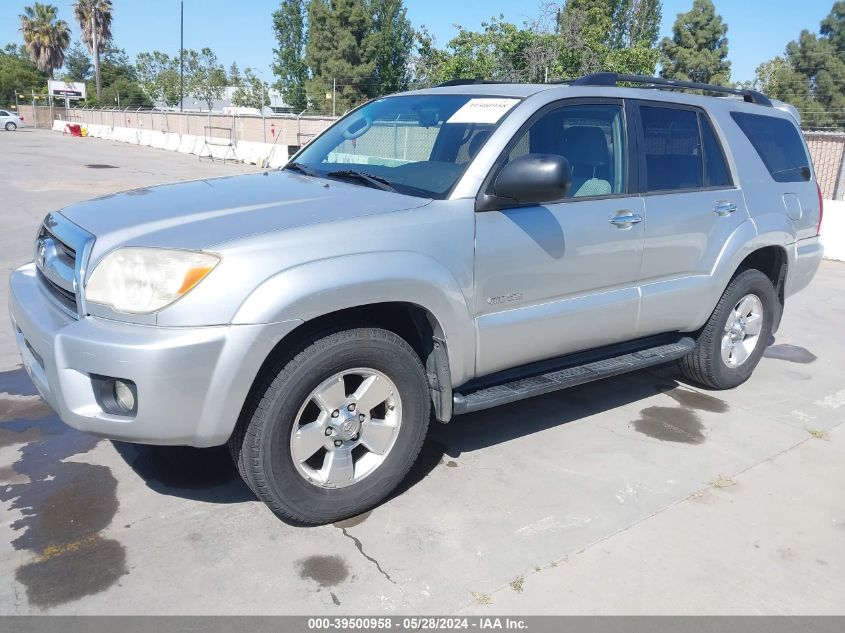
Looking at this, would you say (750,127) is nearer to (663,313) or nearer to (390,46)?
(663,313)

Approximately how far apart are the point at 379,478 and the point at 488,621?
847mm

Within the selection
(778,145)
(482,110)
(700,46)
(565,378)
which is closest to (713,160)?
(778,145)

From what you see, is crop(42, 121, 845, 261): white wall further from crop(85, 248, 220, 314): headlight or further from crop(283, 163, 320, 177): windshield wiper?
crop(85, 248, 220, 314): headlight

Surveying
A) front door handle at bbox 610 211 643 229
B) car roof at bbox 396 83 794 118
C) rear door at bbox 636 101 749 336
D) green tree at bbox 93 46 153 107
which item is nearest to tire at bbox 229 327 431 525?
front door handle at bbox 610 211 643 229

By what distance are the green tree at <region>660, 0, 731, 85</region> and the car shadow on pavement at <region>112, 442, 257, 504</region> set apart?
5324 cm

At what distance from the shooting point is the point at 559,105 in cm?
373

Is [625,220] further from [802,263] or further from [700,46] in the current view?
[700,46]

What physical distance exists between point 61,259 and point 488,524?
88.0 inches

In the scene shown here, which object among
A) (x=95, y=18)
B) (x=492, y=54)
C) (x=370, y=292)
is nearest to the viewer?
(x=370, y=292)

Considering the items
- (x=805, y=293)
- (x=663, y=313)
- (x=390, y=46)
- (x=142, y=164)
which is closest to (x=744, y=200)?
(x=663, y=313)

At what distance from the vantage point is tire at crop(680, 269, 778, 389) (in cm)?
473

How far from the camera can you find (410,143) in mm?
3877

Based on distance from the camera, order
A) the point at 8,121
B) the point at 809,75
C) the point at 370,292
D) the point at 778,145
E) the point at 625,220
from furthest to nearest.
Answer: the point at 809,75
the point at 8,121
the point at 778,145
the point at 625,220
the point at 370,292

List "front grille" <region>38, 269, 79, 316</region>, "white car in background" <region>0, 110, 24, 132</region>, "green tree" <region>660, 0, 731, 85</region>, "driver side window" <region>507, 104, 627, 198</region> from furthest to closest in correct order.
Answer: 1. "green tree" <region>660, 0, 731, 85</region>
2. "white car in background" <region>0, 110, 24, 132</region>
3. "driver side window" <region>507, 104, 627, 198</region>
4. "front grille" <region>38, 269, 79, 316</region>
